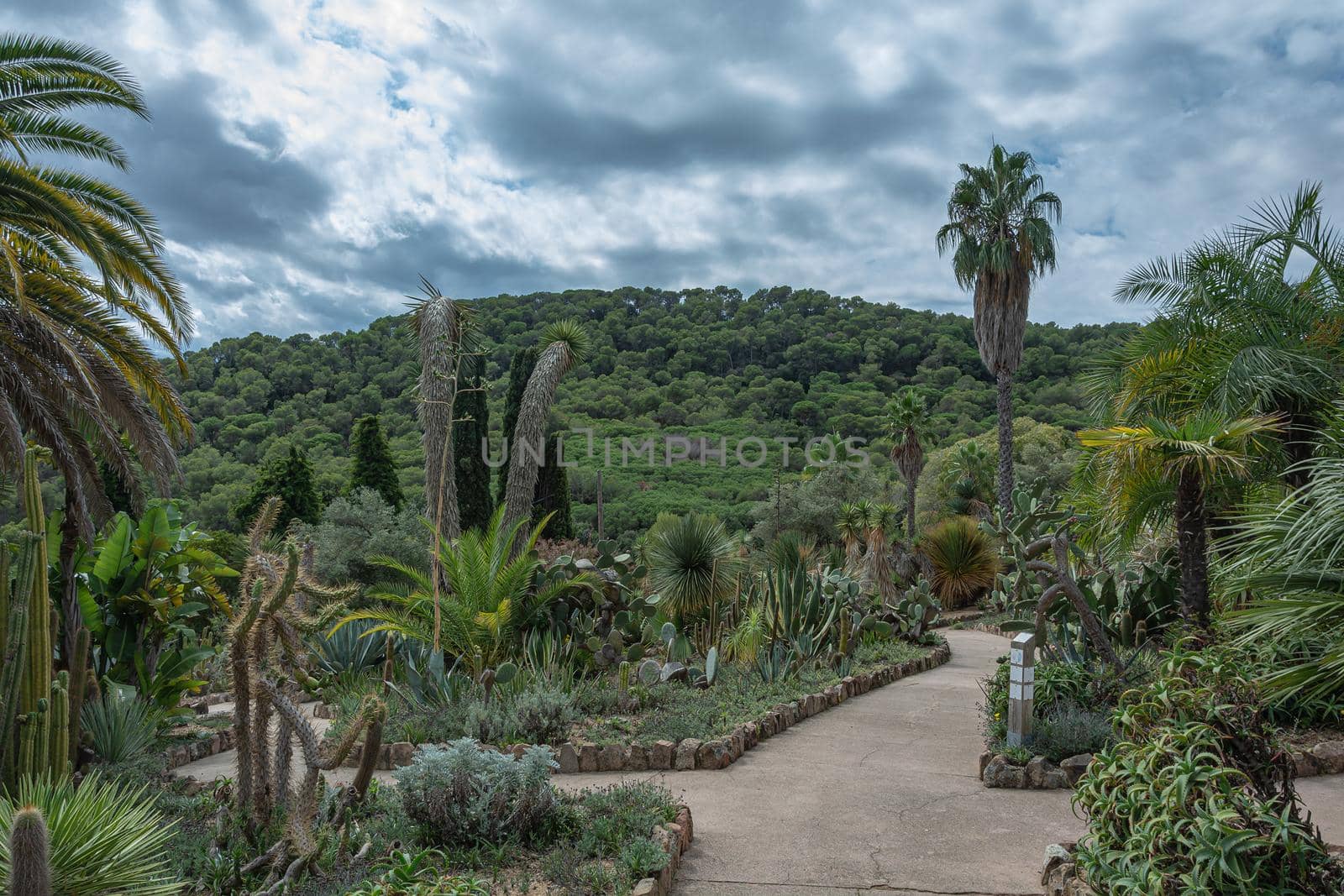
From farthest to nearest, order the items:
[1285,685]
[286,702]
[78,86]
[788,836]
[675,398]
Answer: [675,398] < [78,86] < [1285,685] < [788,836] < [286,702]

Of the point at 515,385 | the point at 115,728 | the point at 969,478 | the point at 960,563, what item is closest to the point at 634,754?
the point at 115,728

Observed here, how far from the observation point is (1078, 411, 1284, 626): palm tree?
22.1 feet

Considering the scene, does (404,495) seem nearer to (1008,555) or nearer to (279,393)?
(279,393)

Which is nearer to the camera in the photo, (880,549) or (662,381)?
(880,549)

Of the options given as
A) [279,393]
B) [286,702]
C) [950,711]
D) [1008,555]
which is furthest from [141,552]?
[279,393]

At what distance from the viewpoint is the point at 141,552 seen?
628cm

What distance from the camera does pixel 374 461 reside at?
22625 mm

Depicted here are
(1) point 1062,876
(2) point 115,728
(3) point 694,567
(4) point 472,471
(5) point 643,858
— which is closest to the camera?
(1) point 1062,876

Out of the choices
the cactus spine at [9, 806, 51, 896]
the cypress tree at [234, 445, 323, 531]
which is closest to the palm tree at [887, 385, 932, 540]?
the cypress tree at [234, 445, 323, 531]

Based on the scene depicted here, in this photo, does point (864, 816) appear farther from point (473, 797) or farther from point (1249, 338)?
point (1249, 338)

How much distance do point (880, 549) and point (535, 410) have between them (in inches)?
346

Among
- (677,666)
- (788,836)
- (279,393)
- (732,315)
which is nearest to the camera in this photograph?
(788,836)

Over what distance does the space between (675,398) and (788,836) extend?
113 ft

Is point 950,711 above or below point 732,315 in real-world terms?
below
